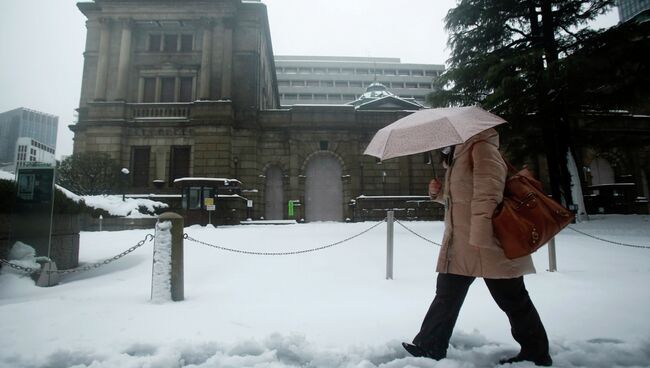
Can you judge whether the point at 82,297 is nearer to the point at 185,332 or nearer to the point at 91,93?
the point at 185,332

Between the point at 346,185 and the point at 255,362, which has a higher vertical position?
the point at 346,185

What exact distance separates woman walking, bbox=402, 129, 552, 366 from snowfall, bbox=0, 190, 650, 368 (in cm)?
17

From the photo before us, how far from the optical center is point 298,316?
3.90m

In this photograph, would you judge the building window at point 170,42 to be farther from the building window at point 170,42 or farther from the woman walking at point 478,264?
the woman walking at point 478,264

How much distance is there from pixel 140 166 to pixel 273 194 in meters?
8.68

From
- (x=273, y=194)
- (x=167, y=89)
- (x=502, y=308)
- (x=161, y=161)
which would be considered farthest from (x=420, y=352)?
(x=167, y=89)

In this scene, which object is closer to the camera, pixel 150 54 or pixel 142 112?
pixel 142 112

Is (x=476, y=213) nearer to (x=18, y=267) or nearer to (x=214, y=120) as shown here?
(x=18, y=267)

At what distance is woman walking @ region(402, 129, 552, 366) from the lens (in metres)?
2.54

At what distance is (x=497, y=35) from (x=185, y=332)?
16.1 m

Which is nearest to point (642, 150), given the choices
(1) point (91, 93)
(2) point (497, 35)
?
(2) point (497, 35)

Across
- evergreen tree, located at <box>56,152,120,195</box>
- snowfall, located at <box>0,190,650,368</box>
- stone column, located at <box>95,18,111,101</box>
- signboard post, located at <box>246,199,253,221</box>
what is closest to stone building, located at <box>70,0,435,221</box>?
stone column, located at <box>95,18,111,101</box>

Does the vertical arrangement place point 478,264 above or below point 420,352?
above

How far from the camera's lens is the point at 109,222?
47.9 ft
